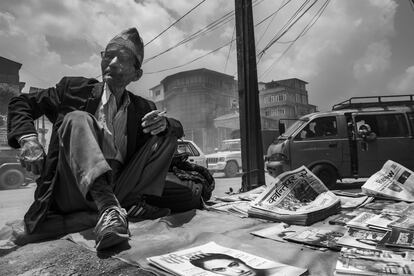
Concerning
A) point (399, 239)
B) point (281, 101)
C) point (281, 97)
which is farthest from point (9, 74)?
point (281, 97)

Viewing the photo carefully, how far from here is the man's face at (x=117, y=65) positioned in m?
2.11

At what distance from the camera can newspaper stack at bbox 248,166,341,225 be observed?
198 cm

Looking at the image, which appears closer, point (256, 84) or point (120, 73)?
point (120, 73)

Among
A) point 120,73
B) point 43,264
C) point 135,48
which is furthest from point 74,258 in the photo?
point 135,48

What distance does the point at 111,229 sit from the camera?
4.69ft

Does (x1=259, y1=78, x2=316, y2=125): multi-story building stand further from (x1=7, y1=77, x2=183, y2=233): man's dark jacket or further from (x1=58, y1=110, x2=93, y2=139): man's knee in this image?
(x1=58, y1=110, x2=93, y2=139): man's knee

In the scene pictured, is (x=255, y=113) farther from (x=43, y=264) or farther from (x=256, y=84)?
(x=43, y=264)

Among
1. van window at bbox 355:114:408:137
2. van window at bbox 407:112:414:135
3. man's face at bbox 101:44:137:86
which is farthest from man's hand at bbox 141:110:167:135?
van window at bbox 407:112:414:135

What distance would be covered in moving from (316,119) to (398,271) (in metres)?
6.03

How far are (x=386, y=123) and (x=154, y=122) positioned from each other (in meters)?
6.53

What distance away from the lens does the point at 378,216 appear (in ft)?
6.23

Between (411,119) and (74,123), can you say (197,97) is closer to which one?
(411,119)

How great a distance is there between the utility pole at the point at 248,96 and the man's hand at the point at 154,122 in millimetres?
3102

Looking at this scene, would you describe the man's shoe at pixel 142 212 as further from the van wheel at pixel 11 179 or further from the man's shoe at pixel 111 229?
the van wheel at pixel 11 179
